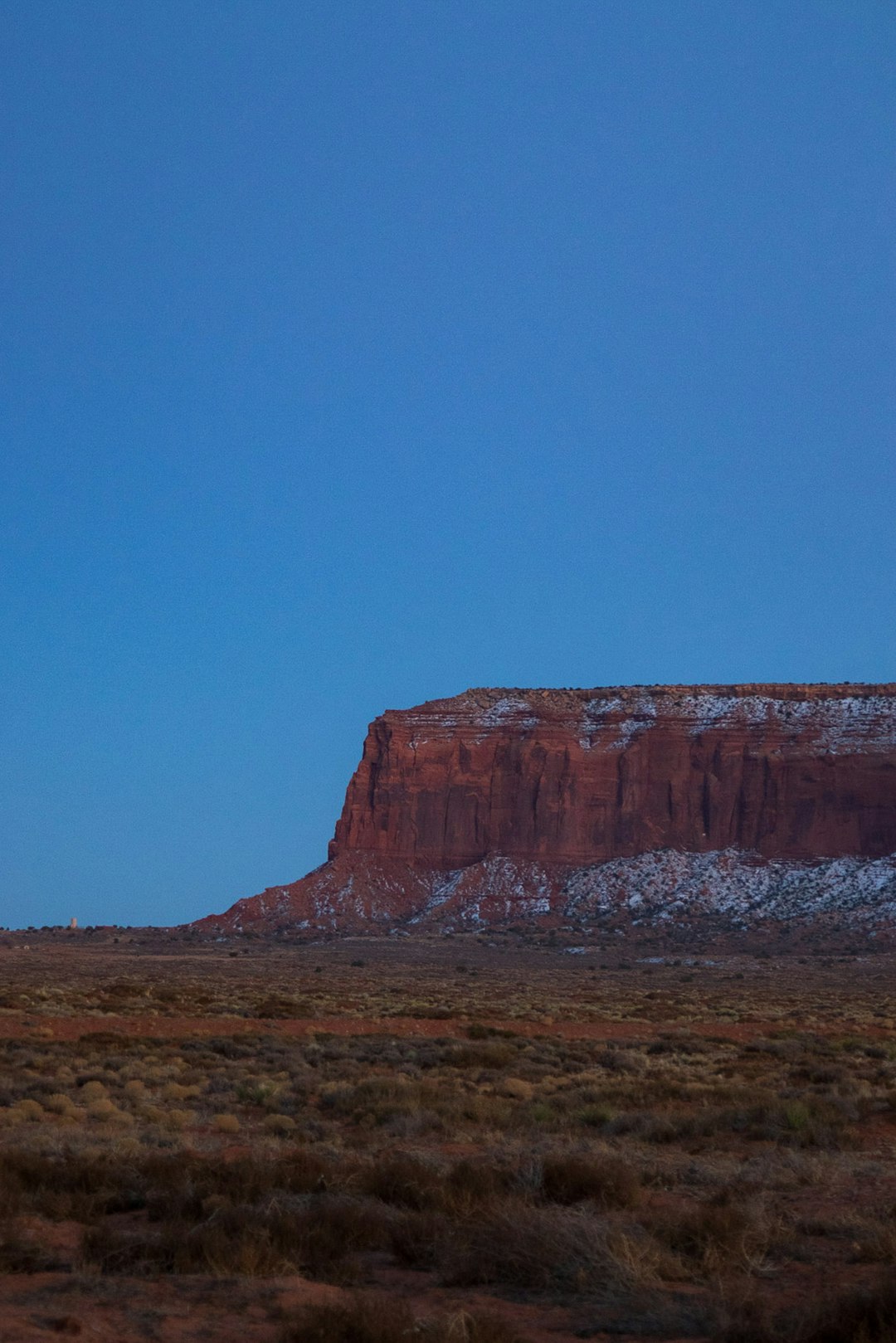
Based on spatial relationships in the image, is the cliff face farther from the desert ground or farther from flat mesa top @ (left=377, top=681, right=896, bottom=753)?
the desert ground

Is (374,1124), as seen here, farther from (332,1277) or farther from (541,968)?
(541,968)

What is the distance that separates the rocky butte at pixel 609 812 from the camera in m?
83.3

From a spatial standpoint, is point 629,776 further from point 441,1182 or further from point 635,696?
point 441,1182

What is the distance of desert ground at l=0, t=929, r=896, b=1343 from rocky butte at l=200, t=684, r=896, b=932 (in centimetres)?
5850

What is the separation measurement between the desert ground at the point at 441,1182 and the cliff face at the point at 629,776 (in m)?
63.4

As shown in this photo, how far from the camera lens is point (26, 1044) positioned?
19891mm

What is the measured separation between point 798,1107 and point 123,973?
128 feet

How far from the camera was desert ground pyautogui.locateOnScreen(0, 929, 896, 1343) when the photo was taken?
20.7 feet

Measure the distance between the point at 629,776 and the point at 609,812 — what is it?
306 cm

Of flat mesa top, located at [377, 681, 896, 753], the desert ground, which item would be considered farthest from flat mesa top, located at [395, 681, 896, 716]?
the desert ground

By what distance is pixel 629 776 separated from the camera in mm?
92250

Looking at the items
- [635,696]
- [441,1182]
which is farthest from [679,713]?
[441,1182]

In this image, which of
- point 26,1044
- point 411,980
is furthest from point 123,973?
point 26,1044

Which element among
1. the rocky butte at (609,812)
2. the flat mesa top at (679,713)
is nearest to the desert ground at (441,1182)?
the rocky butte at (609,812)
